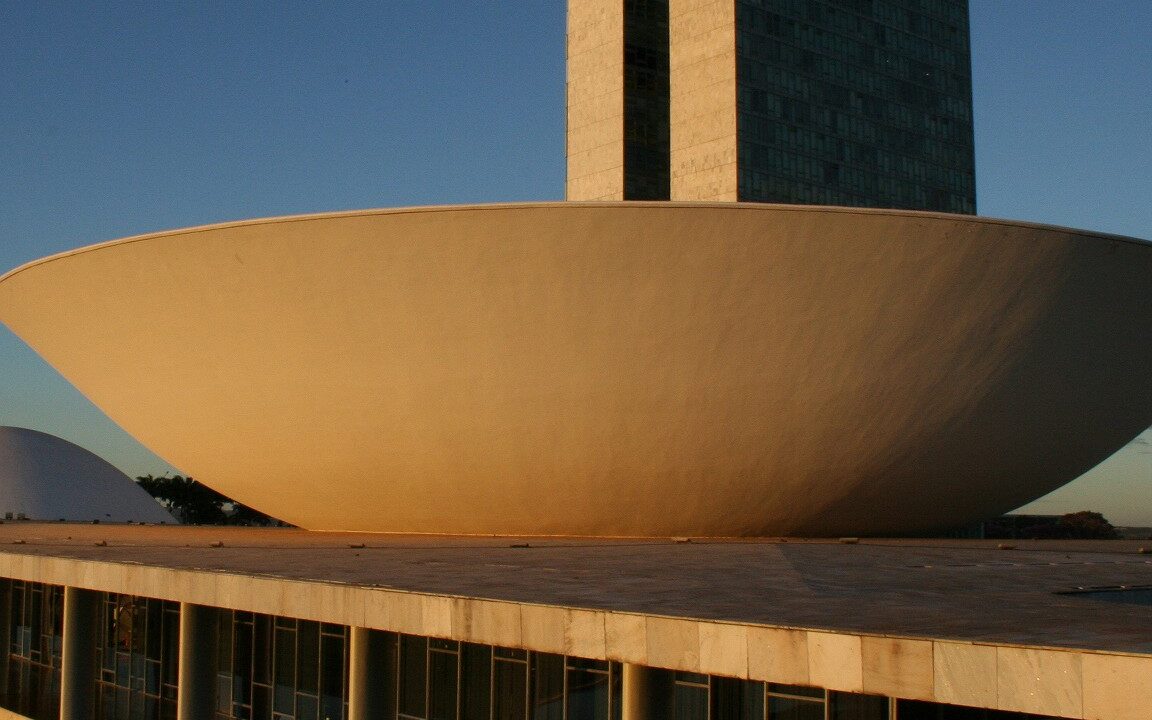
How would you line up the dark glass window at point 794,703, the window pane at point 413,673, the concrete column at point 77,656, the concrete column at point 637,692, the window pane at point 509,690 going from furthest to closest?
1. the concrete column at point 77,656
2. the window pane at point 413,673
3. the window pane at point 509,690
4. the dark glass window at point 794,703
5. the concrete column at point 637,692

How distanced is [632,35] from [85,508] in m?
39.3

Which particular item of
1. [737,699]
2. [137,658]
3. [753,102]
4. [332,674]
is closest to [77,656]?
[137,658]

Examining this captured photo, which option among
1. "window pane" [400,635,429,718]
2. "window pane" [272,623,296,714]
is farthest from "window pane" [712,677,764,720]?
"window pane" [272,623,296,714]

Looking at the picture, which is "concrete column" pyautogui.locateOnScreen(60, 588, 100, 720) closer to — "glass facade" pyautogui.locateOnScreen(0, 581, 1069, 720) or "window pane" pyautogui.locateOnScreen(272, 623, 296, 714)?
"glass facade" pyautogui.locateOnScreen(0, 581, 1069, 720)

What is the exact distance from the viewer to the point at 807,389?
13.3 meters

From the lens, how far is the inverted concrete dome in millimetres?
12922

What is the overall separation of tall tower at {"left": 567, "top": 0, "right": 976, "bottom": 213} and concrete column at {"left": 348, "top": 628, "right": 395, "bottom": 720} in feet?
171

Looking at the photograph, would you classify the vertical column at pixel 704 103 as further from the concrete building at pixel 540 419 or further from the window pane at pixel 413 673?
the window pane at pixel 413 673

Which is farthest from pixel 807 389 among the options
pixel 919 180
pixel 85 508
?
pixel 919 180

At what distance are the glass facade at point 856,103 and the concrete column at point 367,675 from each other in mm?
53093

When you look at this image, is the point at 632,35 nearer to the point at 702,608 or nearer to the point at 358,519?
the point at 358,519

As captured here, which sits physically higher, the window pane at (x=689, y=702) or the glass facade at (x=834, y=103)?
the glass facade at (x=834, y=103)

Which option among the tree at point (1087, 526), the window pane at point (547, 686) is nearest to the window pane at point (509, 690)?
the window pane at point (547, 686)

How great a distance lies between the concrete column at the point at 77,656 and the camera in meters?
11.8
